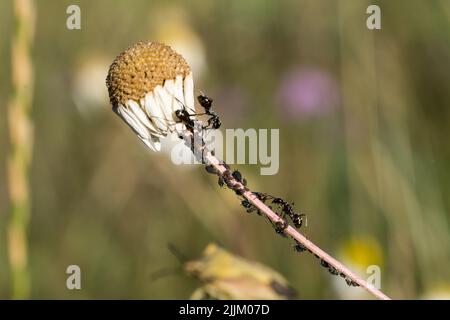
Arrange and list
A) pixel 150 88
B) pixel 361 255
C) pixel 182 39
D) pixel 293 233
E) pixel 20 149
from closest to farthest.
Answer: pixel 293 233, pixel 150 88, pixel 20 149, pixel 361 255, pixel 182 39

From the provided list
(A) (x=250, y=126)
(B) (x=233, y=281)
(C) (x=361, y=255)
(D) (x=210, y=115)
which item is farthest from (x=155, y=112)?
(A) (x=250, y=126)

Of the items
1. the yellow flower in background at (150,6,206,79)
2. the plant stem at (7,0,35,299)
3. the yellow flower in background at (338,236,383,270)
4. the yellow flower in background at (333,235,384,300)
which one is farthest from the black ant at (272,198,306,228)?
the yellow flower in background at (150,6,206,79)

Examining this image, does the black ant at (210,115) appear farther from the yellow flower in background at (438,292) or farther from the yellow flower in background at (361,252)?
the yellow flower in background at (361,252)

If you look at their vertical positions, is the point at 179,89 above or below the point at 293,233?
above

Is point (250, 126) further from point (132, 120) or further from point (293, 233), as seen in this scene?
point (293, 233)

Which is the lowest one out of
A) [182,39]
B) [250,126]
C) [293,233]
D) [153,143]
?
[293,233]

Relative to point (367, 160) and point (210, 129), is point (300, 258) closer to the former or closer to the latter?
point (367, 160)
